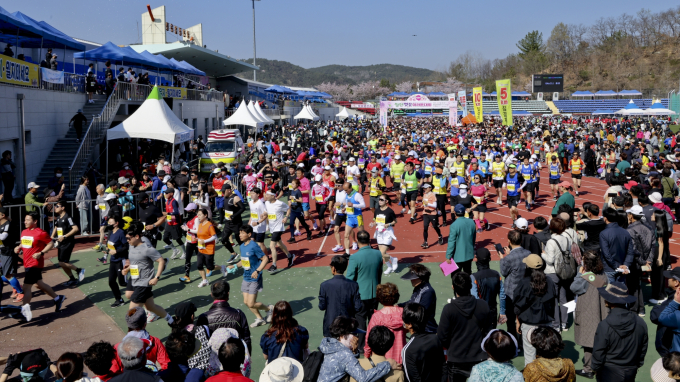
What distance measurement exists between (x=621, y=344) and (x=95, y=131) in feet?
63.5

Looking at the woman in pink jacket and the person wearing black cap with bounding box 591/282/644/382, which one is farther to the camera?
the woman in pink jacket

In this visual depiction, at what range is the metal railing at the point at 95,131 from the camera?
17.5m

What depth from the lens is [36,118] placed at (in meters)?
17.5

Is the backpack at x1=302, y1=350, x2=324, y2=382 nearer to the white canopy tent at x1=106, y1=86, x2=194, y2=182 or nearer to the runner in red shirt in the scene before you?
the runner in red shirt

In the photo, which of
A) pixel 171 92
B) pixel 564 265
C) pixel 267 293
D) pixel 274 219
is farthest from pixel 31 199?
pixel 171 92

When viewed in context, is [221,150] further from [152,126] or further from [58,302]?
[58,302]

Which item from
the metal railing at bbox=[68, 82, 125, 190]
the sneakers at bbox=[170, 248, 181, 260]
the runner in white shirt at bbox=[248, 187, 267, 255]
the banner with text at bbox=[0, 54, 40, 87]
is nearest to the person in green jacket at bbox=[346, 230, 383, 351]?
the runner in white shirt at bbox=[248, 187, 267, 255]

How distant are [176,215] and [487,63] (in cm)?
15314

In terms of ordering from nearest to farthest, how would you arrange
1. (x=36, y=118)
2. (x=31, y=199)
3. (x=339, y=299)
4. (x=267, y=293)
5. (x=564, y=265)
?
(x=339, y=299) < (x=564, y=265) < (x=267, y=293) < (x=31, y=199) < (x=36, y=118)

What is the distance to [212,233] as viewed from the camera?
915cm

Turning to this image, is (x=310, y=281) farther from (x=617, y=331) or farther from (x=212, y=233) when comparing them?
(x=617, y=331)

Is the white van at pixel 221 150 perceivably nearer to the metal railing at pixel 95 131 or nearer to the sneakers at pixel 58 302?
the metal railing at pixel 95 131

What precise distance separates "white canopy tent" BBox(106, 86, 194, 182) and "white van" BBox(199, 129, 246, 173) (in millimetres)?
3829

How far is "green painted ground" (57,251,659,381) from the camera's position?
7.49 metres
